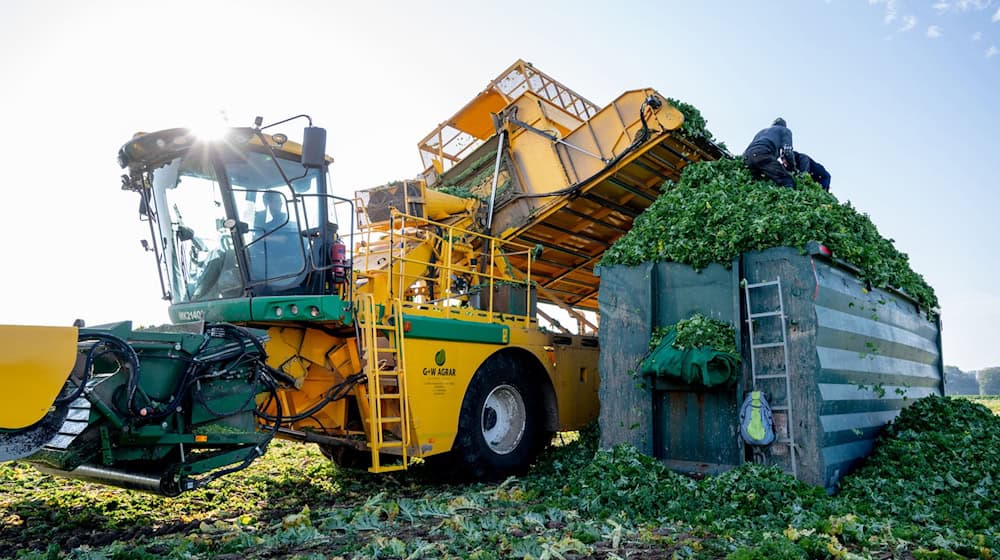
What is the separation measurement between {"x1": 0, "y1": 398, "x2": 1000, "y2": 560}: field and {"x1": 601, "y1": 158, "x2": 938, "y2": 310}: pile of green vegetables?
1.70 metres

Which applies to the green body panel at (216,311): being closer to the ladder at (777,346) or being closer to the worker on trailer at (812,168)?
the ladder at (777,346)

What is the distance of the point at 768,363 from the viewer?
567cm

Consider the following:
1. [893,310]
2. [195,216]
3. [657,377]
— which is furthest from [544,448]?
[195,216]

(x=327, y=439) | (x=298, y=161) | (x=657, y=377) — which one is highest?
(x=298, y=161)

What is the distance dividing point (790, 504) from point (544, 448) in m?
3.34

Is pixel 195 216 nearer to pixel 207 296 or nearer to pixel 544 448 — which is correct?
pixel 207 296

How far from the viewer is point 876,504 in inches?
201

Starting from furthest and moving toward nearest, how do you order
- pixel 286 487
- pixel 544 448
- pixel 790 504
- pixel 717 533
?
pixel 544 448
pixel 286 487
pixel 790 504
pixel 717 533

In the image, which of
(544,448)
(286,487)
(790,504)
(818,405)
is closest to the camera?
(790,504)

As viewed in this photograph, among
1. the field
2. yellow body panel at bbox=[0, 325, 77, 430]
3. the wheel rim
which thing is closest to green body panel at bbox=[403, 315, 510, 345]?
the wheel rim

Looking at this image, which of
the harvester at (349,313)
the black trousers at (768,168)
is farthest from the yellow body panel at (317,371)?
the black trousers at (768,168)

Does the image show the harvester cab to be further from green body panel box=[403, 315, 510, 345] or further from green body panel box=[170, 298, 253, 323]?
green body panel box=[403, 315, 510, 345]

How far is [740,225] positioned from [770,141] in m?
1.41

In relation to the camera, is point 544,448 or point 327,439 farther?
point 544,448
